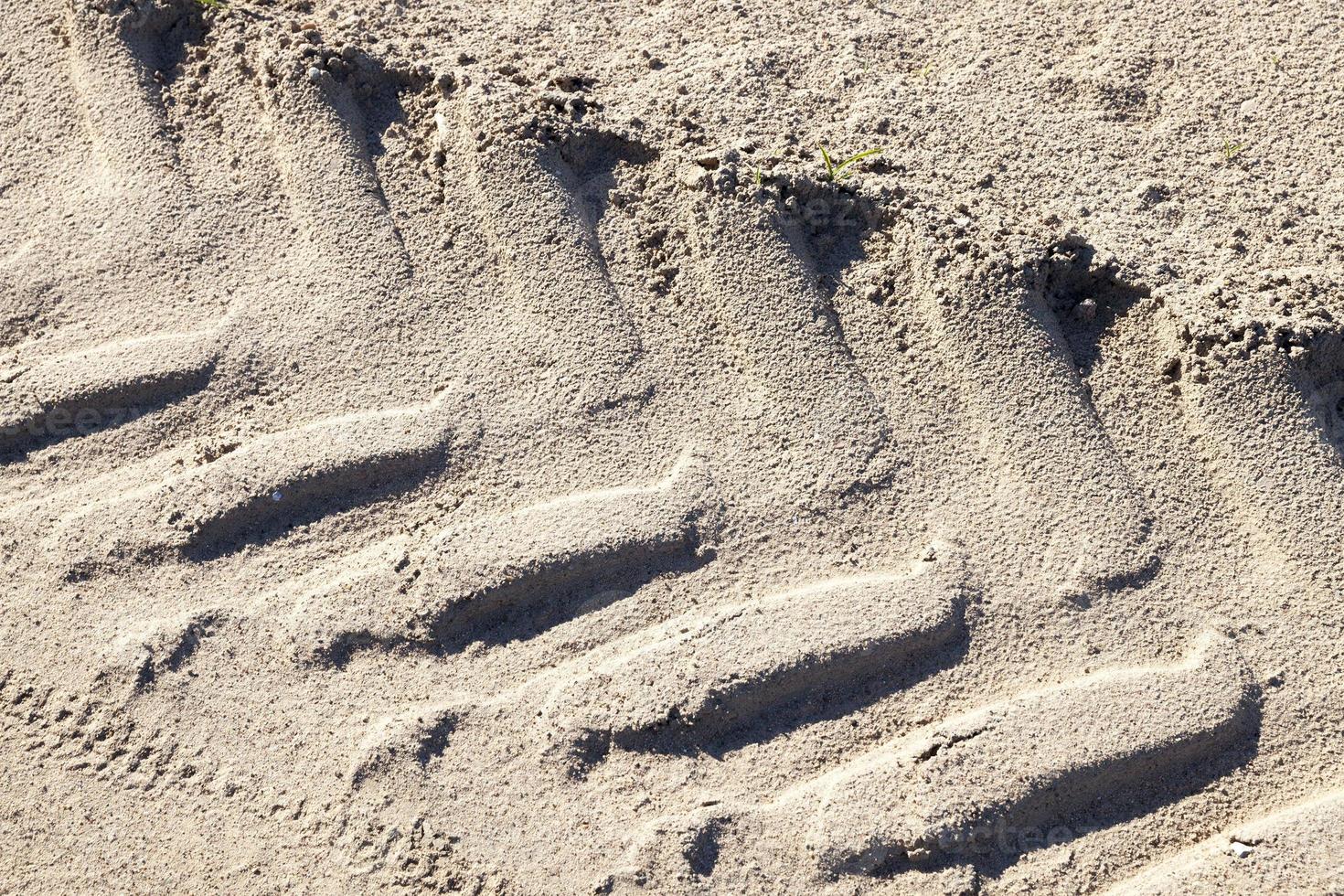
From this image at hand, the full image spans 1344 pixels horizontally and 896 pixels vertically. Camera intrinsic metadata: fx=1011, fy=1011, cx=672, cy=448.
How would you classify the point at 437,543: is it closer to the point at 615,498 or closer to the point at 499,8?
the point at 615,498

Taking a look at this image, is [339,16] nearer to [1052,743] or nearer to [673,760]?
[673,760]

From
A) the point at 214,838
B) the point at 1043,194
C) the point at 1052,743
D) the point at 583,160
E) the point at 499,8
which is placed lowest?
the point at 1052,743

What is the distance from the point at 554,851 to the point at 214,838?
0.52 metres

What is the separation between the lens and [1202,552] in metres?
1.54

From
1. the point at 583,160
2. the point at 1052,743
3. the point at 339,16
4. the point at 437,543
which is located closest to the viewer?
the point at 1052,743

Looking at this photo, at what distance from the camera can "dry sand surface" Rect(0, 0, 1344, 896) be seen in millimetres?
1486

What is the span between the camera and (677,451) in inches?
64.4

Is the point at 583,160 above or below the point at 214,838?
above

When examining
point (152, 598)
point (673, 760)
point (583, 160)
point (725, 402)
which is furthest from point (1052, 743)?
point (152, 598)

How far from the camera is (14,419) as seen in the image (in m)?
1.71

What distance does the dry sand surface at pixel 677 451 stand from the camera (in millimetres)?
1486

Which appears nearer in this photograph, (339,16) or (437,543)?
(437,543)

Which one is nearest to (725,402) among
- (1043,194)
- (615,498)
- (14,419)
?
(615,498)

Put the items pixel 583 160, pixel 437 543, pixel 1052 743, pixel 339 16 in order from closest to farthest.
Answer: pixel 1052 743 → pixel 437 543 → pixel 583 160 → pixel 339 16
